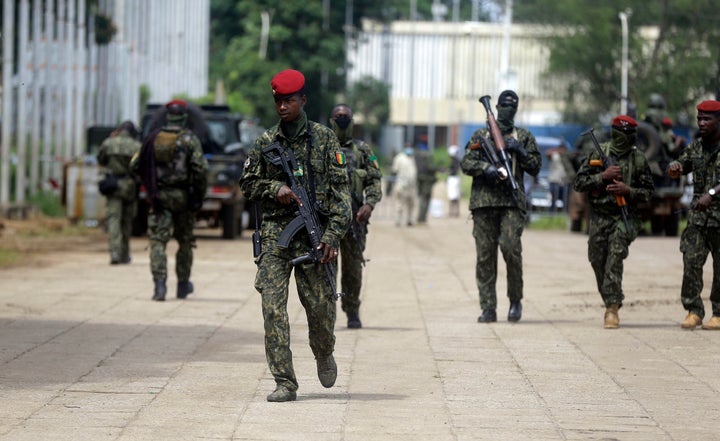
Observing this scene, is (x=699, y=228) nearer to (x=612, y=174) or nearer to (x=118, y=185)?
(x=612, y=174)

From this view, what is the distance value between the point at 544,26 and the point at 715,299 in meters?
48.4

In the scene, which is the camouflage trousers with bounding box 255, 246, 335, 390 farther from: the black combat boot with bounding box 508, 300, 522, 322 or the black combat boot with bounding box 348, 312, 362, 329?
the black combat boot with bounding box 508, 300, 522, 322

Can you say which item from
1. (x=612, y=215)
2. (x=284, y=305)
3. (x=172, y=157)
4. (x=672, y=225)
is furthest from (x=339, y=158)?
(x=672, y=225)

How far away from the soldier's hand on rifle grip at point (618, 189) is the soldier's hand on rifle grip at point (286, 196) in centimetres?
473

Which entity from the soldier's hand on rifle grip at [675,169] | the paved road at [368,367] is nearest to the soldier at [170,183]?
the paved road at [368,367]

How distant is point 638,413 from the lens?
8023 millimetres

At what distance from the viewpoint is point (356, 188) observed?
11.9 m

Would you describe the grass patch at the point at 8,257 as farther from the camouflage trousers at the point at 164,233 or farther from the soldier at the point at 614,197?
the soldier at the point at 614,197

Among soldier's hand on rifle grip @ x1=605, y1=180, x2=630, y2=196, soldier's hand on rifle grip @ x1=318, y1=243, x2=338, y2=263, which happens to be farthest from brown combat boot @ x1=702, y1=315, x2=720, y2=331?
soldier's hand on rifle grip @ x1=318, y1=243, x2=338, y2=263

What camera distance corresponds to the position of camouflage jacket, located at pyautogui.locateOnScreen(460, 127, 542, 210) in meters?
12.3

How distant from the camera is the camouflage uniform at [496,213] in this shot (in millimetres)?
12367

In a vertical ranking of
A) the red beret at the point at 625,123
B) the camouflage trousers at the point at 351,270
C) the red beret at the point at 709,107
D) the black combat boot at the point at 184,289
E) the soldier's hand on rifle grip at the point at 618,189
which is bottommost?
the black combat boot at the point at 184,289

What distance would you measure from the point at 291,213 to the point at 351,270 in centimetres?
385

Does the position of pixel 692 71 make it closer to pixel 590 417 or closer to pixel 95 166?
pixel 95 166
